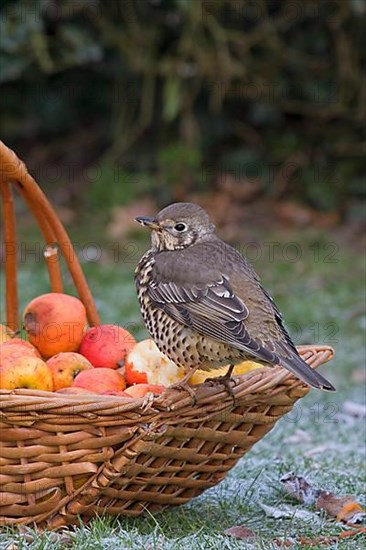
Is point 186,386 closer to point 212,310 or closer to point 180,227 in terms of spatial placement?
point 212,310

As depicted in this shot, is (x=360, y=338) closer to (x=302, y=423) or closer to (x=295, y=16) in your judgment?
(x=302, y=423)

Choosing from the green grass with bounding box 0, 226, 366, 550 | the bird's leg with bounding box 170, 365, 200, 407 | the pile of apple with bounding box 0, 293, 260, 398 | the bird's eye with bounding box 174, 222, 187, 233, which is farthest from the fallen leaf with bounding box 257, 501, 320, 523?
the bird's eye with bounding box 174, 222, 187, 233

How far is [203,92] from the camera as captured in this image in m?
9.80

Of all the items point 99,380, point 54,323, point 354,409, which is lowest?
point 354,409

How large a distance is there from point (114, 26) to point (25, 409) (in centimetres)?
664

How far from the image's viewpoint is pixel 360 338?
6871mm

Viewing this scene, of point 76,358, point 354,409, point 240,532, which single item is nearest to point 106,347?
point 76,358

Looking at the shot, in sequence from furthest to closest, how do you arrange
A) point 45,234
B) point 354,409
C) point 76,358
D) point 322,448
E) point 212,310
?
point 354,409 < point 322,448 < point 45,234 < point 76,358 < point 212,310

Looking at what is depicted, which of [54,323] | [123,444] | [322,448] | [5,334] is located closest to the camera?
[123,444]

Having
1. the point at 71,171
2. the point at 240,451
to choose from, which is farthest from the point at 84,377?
the point at 71,171

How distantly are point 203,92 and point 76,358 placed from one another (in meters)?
6.57

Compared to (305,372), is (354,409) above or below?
below

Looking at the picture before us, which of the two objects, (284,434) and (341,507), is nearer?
(341,507)

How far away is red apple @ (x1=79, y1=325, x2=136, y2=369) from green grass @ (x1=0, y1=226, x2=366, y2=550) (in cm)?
56
